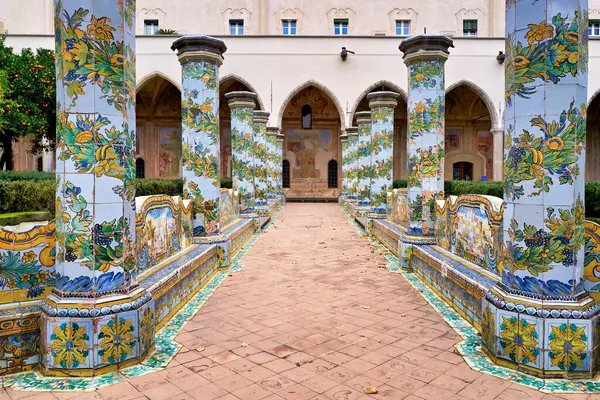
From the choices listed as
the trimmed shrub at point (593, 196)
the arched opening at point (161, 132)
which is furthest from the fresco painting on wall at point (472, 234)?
the arched opening at point (161, 132)

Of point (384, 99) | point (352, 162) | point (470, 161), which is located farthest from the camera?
point (470, 161)

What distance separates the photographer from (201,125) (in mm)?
7387

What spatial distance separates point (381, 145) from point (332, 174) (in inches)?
600

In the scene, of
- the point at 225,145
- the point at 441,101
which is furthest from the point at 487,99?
the point at 441,101

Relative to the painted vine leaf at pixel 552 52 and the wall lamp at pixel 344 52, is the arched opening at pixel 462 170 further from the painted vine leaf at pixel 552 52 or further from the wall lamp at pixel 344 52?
the painted vine leaf at pixel 552 52

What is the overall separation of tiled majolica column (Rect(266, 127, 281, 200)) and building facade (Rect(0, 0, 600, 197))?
126 inches

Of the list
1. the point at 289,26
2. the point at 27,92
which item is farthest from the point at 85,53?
the point at 289,26

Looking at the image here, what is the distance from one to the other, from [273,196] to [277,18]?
1438 cm

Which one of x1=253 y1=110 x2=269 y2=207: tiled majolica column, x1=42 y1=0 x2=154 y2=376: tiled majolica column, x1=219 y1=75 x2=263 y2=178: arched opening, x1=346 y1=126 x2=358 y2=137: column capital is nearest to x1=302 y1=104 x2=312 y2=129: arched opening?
x1=219 y1=75 x2=263 y2=178: arched opening

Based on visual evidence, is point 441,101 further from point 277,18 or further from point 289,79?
point 277,18

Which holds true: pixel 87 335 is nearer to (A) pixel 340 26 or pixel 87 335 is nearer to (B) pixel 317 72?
(B) pixel 317 72

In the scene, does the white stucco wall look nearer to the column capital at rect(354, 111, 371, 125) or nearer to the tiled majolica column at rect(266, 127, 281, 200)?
the tiled majolica column at rect(266, 127, 281, 200)

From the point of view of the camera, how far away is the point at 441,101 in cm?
741

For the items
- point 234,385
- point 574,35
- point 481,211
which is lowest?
point 234,385
